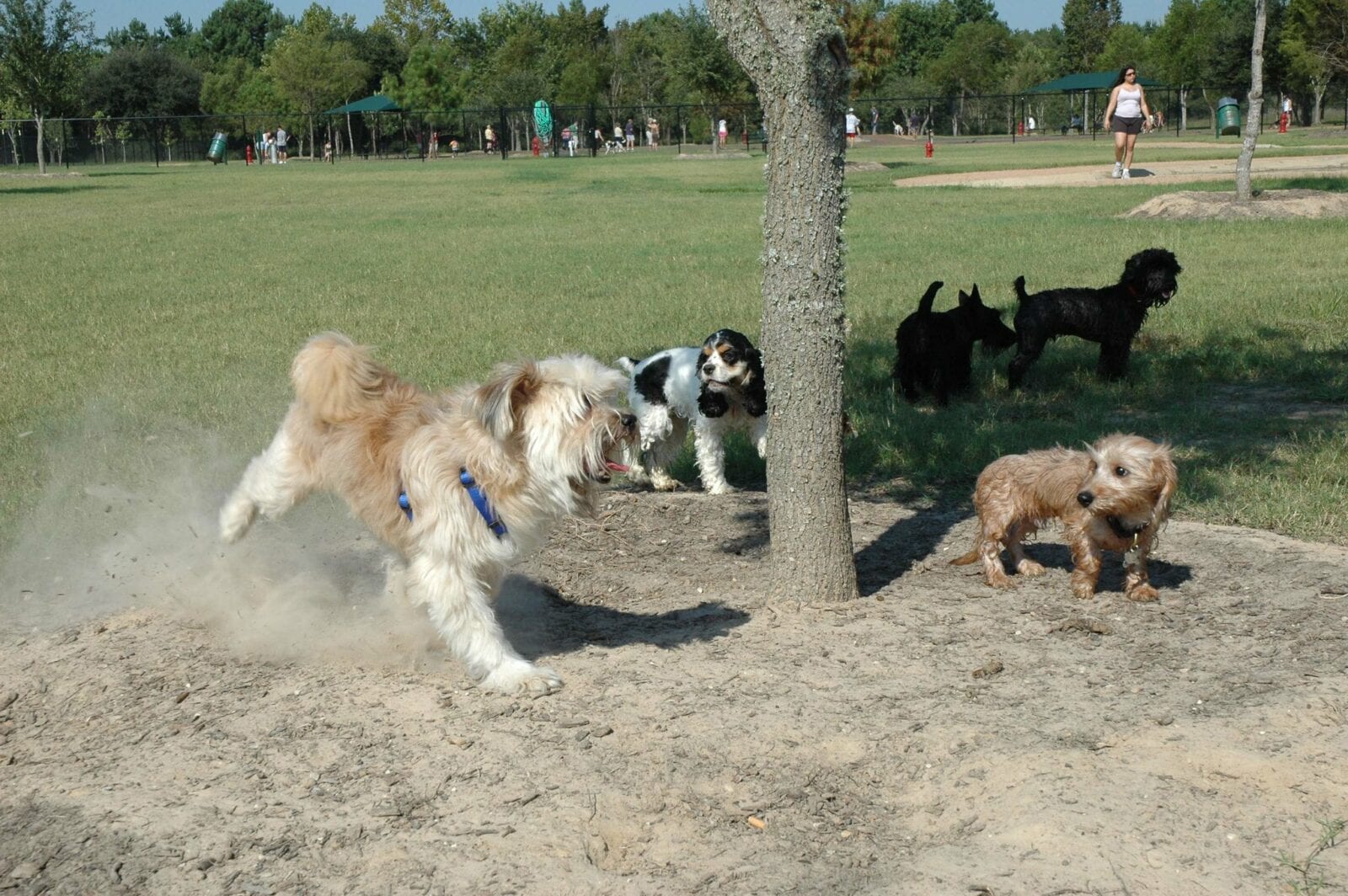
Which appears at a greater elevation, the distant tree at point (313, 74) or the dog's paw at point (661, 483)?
the distant tree at point (313, 74)

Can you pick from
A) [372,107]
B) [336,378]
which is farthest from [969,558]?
[372,107]

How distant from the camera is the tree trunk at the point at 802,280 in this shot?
550cm

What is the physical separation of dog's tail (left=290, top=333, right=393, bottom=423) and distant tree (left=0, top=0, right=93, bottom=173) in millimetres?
53390

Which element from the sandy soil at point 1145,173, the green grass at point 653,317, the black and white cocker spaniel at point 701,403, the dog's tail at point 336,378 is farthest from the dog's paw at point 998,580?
the sandy soil at point 1145,173

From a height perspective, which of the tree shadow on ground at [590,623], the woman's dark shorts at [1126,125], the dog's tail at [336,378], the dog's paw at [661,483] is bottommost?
the tree shadow on ground at [590,623]

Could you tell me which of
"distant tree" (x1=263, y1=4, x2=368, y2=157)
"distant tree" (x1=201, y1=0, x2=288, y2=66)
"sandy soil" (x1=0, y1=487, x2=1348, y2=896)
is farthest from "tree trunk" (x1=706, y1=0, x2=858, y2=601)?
"distant tree" (x1=201, y1=0, x2=288, y2=66)

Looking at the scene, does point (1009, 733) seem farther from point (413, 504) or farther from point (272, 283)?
point (272, 283)

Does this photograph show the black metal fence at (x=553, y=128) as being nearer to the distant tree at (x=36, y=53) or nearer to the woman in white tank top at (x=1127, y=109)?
the distant tree at (x=36, y=53)

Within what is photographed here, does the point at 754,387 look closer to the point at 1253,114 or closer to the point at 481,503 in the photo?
the point at 481,503

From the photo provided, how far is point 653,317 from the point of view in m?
13.5

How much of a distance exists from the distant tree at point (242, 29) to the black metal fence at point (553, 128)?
202 ft

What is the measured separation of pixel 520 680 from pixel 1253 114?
19479 millimetres

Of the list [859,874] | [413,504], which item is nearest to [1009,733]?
[859,874]

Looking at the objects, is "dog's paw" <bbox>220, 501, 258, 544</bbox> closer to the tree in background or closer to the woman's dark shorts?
the woman's dark shorts
